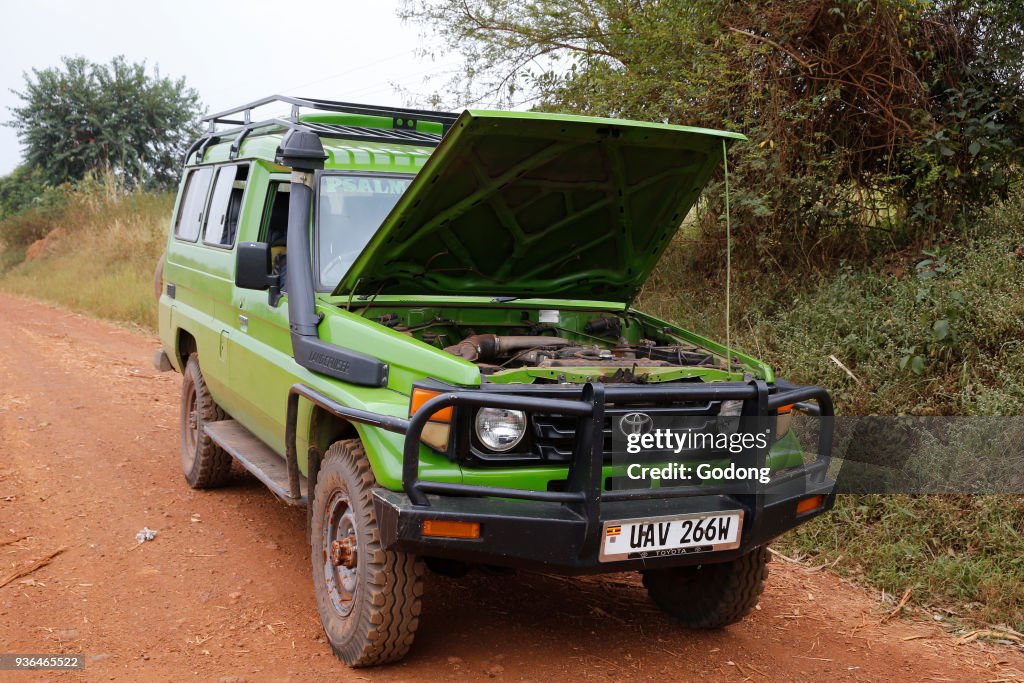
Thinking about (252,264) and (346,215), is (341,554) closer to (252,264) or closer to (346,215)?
(252,264)

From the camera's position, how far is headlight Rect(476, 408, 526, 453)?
11.1 ft

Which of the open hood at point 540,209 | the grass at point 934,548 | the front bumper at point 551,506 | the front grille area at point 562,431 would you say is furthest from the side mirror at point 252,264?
the grass at point 934,548

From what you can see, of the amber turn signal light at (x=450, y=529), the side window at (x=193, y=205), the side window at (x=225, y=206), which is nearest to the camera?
the amber turn signal light at (x=450, y=529)

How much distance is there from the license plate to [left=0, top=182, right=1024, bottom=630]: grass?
6.28 feet

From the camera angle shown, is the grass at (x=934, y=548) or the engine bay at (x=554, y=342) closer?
the engine bay at (x=554, y=342)

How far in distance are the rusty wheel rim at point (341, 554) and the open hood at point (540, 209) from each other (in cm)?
108

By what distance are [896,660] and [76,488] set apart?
190 inches

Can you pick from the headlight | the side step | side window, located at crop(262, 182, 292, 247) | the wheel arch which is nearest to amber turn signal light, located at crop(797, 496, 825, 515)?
the headlight

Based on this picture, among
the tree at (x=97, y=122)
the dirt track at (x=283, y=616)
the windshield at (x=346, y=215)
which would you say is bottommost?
the dirt track at (x=283, y=616)

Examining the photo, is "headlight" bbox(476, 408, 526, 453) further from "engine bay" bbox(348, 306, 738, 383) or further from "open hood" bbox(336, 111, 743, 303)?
"open hood" bbox(336, 111, 743, 303)

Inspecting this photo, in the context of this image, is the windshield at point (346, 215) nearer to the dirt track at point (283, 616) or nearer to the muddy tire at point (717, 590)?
the dirt track at point (283, 616)

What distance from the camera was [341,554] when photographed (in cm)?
360

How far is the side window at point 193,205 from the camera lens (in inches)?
245

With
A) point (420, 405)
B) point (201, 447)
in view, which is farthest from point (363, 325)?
point (201, 447)
